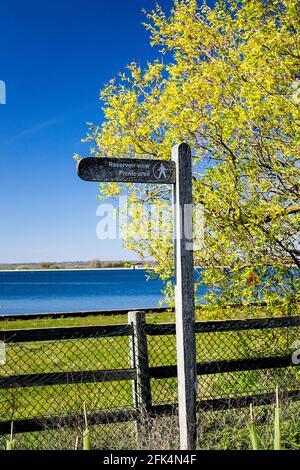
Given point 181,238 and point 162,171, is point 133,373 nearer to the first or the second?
point 181,238

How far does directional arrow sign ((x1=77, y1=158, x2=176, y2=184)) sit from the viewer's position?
5113 mm

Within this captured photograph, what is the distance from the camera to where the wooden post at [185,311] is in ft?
16.6

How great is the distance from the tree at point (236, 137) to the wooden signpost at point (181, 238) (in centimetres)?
227

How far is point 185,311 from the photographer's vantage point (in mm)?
5148

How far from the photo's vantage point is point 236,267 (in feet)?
24.8

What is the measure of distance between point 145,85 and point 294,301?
4.22 m

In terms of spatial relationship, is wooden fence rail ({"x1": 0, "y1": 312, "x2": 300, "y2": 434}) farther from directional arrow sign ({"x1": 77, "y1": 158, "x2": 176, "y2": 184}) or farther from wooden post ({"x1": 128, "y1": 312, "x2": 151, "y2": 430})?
directional arrow sign ({"x1": 77, "y1": 158, "x2": 176, "y2": 184})

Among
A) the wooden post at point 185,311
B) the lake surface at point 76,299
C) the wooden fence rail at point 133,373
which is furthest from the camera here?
the lake surface at point 76,299

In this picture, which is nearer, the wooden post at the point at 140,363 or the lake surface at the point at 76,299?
the wooden post at the point at 140,363

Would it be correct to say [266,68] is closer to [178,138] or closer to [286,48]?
[286,48]

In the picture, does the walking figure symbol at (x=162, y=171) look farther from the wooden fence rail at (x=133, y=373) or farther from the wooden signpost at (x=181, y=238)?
the wooden fence rail at (x=133, y=373)

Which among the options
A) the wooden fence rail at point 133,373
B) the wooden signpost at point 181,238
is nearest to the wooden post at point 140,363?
the wooden fence rail at point 133,373

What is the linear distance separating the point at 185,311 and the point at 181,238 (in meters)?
0.68
